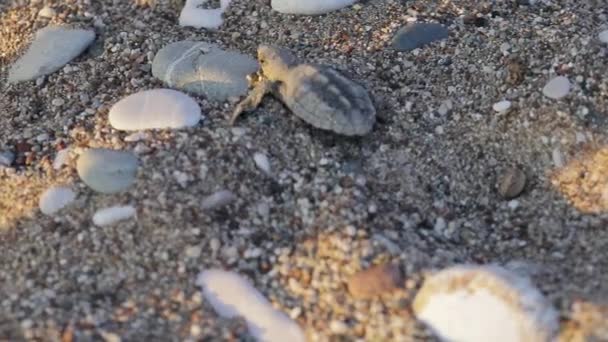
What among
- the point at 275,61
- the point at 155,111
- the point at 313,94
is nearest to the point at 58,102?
the point at 155,111

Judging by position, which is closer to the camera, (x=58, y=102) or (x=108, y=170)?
(x=108, y=170)

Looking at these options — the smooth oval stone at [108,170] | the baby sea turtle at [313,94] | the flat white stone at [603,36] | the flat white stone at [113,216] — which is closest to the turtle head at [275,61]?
the baby sea turtle at [313,94]

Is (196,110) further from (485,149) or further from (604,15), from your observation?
(604,15)

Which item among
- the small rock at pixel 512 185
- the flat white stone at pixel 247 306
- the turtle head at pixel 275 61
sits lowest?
the small rock at pixel 512 185

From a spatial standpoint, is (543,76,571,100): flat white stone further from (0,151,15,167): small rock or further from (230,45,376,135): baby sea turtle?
(0,151,15,167): small rock

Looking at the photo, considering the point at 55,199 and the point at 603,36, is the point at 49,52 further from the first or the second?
the point at 603,36

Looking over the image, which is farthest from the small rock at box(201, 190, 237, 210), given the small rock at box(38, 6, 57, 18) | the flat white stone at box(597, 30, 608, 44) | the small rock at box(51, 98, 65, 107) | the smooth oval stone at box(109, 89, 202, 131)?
the flat white stone at box(597, 30, 608, 44)

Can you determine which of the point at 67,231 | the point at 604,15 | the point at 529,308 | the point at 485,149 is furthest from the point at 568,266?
the point at 67,231

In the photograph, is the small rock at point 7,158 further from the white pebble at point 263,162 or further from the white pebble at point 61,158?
the white pebble at point 263,162
